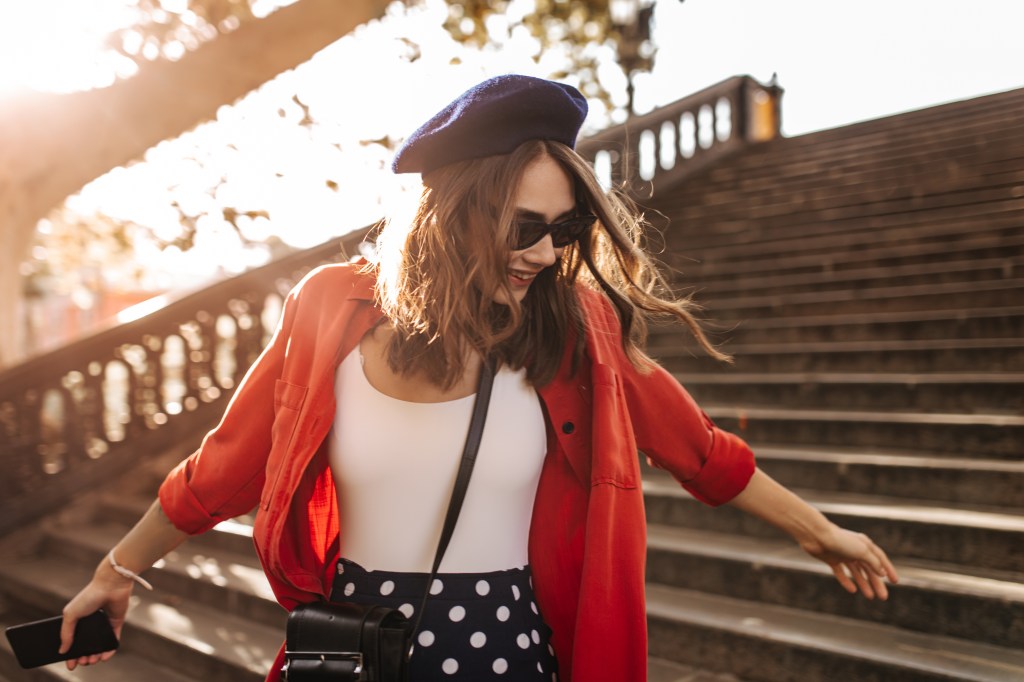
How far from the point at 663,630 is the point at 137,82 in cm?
487


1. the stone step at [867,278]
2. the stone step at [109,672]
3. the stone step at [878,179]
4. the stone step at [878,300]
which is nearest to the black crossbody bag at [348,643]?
the stone step at [109,672]

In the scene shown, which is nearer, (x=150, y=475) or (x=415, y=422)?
(x=415, y=422)

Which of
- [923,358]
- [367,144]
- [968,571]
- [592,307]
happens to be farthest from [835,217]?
[592,307]

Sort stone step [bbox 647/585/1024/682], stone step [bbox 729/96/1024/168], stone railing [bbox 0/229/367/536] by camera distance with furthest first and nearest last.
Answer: stone step [bbox 729/96/1024/168] < stone railing [bbox 0/229/367/536] < stone step [bbox 647/585/1024/682]

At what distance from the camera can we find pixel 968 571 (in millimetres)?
3377

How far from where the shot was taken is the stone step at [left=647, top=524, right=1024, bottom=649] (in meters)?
3.02

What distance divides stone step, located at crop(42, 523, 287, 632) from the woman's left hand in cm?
290

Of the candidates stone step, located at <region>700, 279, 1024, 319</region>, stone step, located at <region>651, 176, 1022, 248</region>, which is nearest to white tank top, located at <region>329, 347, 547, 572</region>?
stone step, located at <region>700, 279, 1024, 319</region>

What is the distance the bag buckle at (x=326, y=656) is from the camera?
1447mm

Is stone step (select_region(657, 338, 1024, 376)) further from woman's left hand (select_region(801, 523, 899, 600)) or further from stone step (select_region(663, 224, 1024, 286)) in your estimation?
woman's left hand (select_region(801, 523, 899, 600))

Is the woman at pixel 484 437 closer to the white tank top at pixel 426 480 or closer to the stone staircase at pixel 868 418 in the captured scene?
the white tank top at pixel 426 480

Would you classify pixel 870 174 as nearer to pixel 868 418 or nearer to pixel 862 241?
pixel 862 241

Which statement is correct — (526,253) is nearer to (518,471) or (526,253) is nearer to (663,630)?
(518,471)

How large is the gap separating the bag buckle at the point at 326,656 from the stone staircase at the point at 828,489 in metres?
2.10
